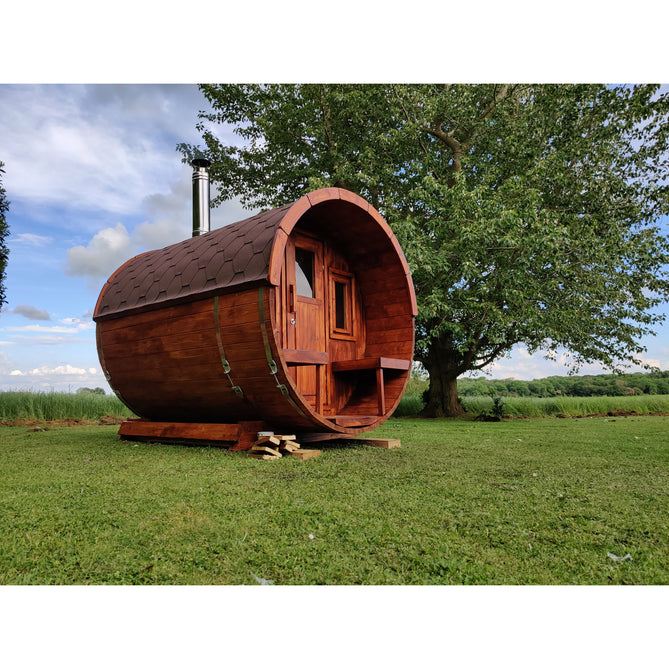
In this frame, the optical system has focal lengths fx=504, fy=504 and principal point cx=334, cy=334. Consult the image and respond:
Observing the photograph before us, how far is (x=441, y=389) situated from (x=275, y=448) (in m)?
7.93

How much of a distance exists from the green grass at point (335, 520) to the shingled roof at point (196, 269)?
5.78 feet

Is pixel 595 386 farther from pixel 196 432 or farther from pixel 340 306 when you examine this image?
pixel 196 432

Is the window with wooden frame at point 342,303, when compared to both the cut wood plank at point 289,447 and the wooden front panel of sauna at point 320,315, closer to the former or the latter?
the wooden front panel of sauna at point 320,315

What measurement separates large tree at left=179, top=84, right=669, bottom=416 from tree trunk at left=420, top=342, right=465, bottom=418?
4 centimetres

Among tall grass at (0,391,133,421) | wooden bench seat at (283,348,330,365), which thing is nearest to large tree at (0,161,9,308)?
tall grass at (0,391,133,421)

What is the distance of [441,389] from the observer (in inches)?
486

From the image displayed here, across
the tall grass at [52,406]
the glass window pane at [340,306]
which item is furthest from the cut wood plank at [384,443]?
the tall grass at [52,406]

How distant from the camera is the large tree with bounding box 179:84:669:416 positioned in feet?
32.2

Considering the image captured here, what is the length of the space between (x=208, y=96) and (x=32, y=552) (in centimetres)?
1370

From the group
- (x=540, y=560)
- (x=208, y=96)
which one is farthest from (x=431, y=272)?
(x=208, y=96)

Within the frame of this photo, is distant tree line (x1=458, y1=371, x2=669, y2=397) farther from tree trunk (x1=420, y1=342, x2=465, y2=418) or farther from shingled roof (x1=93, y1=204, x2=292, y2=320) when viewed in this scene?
shingled roof (x1=93, y1=204, x2=292, y2=320)

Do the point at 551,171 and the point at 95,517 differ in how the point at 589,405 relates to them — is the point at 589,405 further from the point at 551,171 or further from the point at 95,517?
the point at 95,517

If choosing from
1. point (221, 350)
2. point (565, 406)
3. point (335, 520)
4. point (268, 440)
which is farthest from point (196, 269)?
point (565, 406)

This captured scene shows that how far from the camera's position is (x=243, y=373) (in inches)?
195
